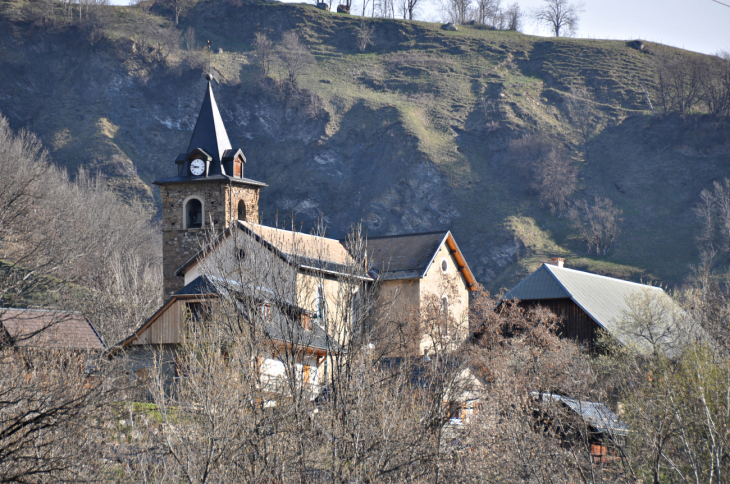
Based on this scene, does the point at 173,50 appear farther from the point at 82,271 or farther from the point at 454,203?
the point at 82,271

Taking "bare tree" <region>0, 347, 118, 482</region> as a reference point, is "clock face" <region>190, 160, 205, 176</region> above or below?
above

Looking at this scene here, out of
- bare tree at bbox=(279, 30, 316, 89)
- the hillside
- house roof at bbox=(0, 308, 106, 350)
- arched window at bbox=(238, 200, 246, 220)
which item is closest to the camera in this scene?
house roof at bbox=(0, 308, 106, 350)

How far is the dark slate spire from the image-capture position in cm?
3765

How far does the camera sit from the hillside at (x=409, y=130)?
75.4 meters

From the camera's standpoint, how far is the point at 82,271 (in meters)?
52.2

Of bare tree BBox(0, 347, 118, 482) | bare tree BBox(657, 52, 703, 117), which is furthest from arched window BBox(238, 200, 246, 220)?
bare tree BBox(657, 52, 703, 117)

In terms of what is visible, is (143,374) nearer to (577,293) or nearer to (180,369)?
(180,369)

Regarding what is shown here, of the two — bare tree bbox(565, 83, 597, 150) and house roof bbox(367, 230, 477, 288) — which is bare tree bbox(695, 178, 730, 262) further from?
house roof bbox(367, 230, 477, 288)

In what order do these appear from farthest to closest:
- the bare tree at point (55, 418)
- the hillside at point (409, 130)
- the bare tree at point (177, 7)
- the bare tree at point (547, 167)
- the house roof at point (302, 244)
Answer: the bare tree at point (177, 7)
the bare tree at point (547, 167)
the hillside at point (409, 130)
the house roof at point (302, 244)
the bare tree at point (55, 418)

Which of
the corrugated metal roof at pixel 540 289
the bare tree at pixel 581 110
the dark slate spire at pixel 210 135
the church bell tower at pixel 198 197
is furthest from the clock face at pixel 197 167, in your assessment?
the bare tree at pixel 581 110

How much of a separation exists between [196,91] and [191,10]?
2195 centimetres

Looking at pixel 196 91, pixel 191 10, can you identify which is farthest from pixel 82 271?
pixel 191 10

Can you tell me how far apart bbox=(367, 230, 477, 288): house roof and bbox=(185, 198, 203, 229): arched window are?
878cm

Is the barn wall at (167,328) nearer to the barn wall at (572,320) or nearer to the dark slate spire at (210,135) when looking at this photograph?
the dark slate spire at (210,135)
